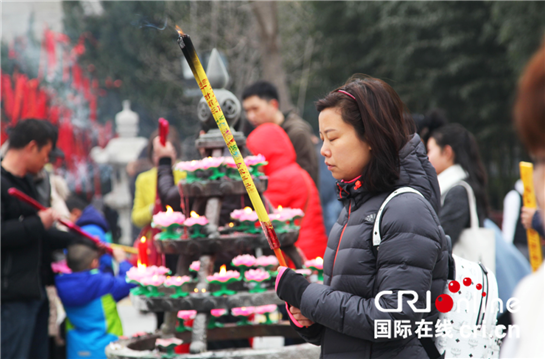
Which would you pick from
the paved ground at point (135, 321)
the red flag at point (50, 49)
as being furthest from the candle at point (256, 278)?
the red flag at point (50, 49)

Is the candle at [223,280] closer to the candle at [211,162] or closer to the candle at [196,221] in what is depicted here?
the candle at [196,221]

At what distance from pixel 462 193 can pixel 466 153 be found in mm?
333

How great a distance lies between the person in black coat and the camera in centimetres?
348

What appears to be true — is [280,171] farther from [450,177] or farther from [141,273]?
[141,273]

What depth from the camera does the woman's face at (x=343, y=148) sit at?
74.5 inches

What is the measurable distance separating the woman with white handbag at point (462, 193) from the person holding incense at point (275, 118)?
1.23 meters

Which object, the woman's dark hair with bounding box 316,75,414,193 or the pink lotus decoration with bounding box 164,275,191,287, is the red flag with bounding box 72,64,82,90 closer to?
the pink lotus decoration with bounding box 164,275,191,287

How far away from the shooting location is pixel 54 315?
13.3 feet

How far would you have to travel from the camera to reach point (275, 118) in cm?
453

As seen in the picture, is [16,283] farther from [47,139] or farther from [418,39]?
[418,39]

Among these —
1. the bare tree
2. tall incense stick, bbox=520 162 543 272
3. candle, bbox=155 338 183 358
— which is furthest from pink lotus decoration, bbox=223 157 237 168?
the bare tree

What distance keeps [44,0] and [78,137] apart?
5.22 meters

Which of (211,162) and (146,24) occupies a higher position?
(146,24)

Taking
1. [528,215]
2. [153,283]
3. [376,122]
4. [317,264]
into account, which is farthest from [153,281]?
[528,215]
